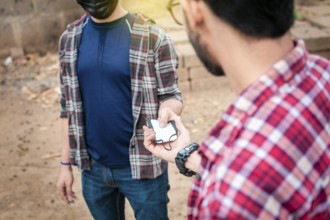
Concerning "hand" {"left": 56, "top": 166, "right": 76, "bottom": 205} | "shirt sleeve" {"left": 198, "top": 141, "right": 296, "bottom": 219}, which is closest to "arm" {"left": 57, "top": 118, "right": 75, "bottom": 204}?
"hand" {"left": 56, "top": 166, "right": 76, "bottom": 205}

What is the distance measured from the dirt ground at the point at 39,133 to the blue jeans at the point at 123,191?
3.77 ft

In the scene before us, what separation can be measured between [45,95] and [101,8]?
3.83 meters

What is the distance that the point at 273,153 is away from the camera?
97 cm

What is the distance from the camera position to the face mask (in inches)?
81.3

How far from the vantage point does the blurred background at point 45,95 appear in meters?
3.72

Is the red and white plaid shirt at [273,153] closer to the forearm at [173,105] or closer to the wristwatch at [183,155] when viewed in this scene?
the wristwatch at [183,155]

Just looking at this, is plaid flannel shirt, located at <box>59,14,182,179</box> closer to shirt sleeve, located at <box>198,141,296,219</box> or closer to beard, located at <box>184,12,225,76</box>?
beard, located at <box>184,12,225,76</box>

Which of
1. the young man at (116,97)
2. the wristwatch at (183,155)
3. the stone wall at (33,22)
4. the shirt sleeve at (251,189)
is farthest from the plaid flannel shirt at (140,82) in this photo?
the stone wall at (33,22)

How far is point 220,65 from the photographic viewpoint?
1.19 m

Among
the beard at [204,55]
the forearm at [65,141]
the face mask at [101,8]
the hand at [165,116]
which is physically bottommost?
the forearm at [65,141]

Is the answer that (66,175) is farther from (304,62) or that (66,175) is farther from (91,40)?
(304,62)

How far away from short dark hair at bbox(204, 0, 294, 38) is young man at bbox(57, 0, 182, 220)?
0.99m

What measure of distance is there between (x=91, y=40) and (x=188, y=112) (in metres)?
3.07

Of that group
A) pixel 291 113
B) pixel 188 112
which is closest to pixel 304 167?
pixel 291 113
